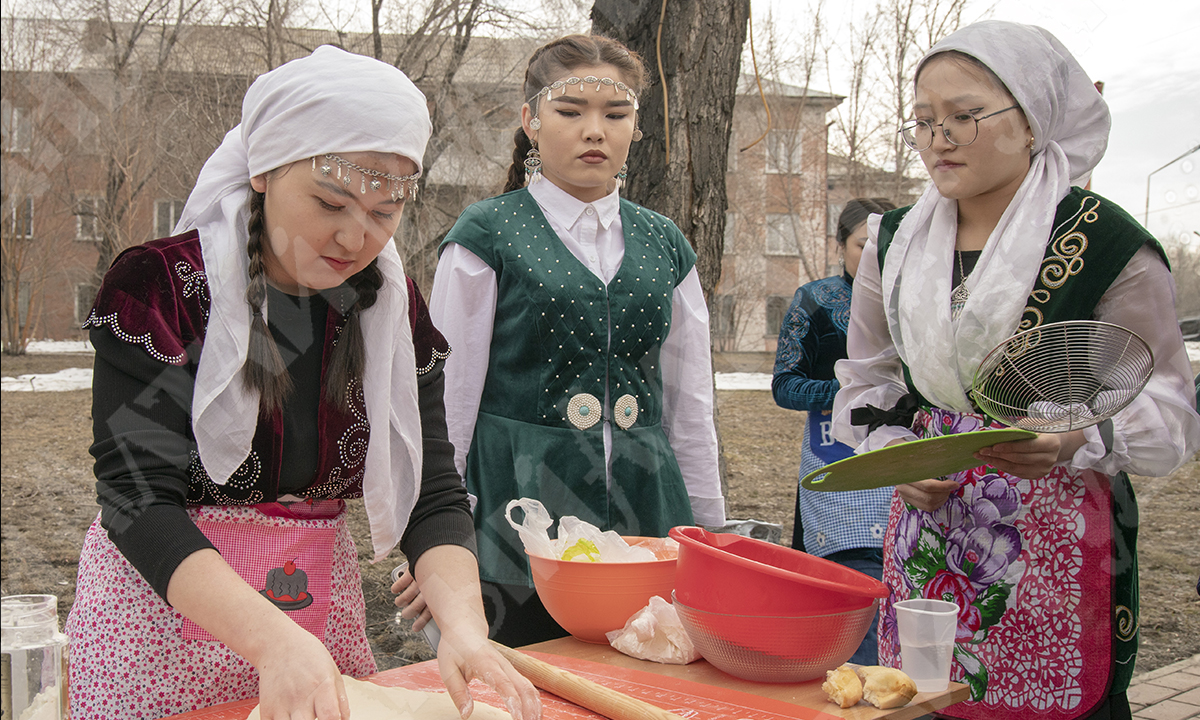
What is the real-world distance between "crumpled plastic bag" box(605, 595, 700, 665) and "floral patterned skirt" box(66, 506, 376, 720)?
1.72ft

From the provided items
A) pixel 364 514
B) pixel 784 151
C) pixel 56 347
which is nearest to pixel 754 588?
pixel 364 514

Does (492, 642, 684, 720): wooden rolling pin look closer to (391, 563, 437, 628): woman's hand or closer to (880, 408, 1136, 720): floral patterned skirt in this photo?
(391, 563, 437, 628): woman's hand

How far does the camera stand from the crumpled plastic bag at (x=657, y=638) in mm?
1271

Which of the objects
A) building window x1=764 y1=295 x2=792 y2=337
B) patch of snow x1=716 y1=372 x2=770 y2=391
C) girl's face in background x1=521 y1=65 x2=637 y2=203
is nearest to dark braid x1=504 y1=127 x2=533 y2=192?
girl's face in background x1=521 y1=65 x2=637 y2=203

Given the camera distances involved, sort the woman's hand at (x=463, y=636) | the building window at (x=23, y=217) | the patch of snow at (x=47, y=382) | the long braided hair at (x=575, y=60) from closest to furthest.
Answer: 1. the woman's hand at (x=463, y=636)
2. the long braided hair at (x=575, y=60)
3. the building window at (x=23, y=217)
4. the patch of snow at (x=47, y=382)

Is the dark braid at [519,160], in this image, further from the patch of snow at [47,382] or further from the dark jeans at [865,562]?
the patch of snow at [47,382]

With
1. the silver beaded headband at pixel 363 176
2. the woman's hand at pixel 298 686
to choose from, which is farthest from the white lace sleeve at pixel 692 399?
the woman's hand at pixel 298 686

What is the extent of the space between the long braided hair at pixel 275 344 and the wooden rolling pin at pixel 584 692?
1.40ft

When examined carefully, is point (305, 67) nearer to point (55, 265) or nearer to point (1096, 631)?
point (1096, 631)

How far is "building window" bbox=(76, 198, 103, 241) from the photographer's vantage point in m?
4.75

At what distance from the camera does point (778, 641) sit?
1.14 m

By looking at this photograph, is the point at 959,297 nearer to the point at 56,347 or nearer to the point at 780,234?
the point at 56,347

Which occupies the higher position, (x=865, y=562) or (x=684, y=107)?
(x=684, y=107)

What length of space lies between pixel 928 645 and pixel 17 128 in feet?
16.4
